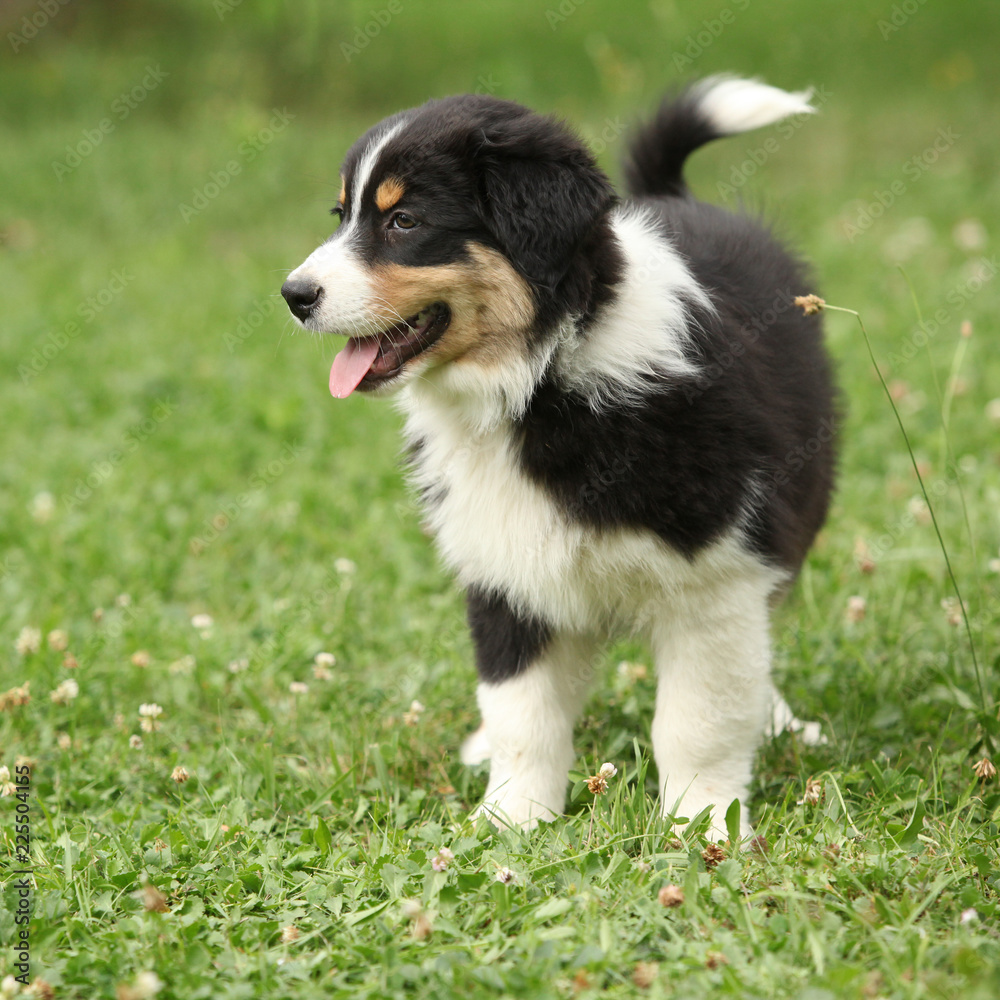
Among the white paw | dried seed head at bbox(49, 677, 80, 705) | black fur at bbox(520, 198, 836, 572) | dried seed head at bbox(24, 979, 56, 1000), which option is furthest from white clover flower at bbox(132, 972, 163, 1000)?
the white paw

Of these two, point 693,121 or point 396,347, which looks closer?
point 396,347

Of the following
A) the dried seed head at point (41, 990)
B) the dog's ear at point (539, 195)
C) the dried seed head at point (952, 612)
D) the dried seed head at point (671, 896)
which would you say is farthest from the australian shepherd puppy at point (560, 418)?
the dried seed head at point (41, 990)

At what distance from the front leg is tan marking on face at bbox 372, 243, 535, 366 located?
2.11 ft

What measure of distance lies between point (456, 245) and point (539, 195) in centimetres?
23

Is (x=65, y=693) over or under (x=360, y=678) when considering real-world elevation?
over

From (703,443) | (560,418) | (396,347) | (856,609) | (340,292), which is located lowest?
(856,609)

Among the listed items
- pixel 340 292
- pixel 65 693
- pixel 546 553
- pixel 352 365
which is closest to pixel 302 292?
pixel 340 292

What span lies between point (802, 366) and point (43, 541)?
3068 millimetres

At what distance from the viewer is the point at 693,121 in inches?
146

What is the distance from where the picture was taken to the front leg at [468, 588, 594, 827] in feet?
9.50

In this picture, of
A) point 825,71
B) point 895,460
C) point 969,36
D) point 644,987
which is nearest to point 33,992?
point 644,987

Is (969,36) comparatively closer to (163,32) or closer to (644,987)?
(163,32)

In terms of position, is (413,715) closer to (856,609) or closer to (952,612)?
(856,609)

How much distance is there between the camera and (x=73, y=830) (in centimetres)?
277
